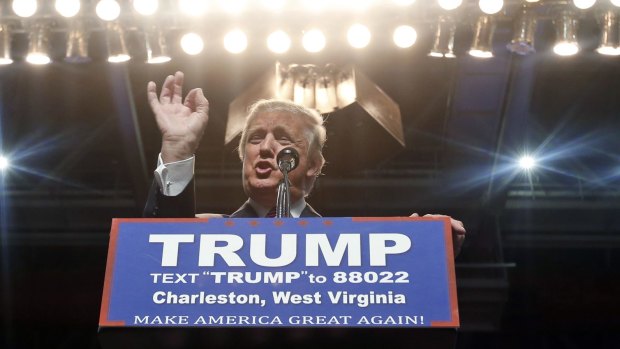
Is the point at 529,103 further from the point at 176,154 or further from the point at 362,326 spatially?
the point at 362,326

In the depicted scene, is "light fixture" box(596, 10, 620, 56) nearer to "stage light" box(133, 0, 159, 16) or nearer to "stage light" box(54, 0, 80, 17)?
"stage light" box(133, 0, 159, 16)

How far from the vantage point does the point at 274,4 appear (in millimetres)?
3721

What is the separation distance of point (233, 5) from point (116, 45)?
23.0 inches

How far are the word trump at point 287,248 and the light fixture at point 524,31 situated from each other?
8.53 ft

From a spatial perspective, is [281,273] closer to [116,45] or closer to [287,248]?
[287,248]

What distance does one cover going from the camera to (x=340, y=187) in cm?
539

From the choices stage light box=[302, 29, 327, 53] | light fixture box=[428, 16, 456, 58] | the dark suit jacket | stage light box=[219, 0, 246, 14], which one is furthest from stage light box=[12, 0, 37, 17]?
the dark suit jacket

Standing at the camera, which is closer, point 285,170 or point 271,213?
point 285,170

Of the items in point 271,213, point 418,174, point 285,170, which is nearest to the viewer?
point 285,170

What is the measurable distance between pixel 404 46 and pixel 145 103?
1.74 meters

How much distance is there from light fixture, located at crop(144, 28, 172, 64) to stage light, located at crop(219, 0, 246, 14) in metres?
0.33

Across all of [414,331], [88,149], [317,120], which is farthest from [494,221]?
[414,331]

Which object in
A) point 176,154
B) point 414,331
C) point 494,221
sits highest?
point 494,221

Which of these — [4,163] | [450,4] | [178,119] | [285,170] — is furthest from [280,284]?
[4,163]
